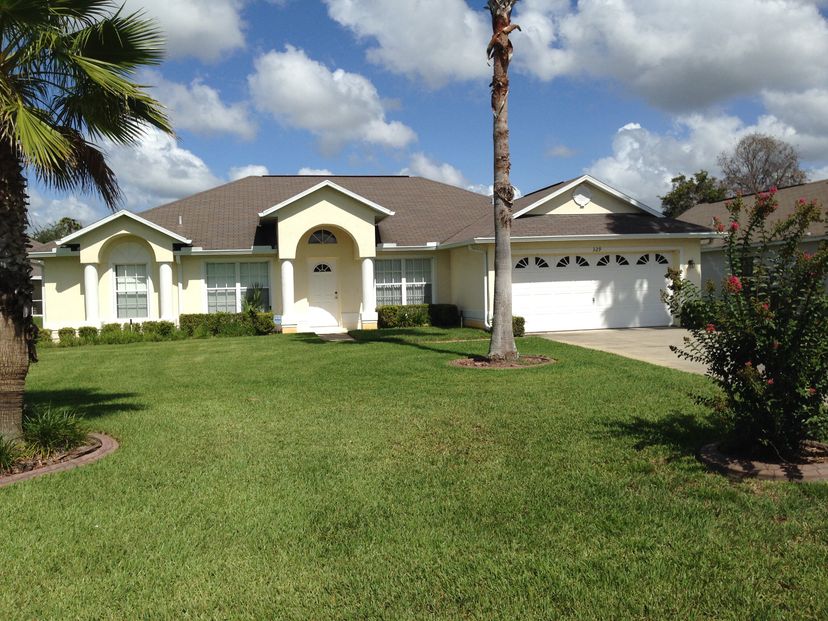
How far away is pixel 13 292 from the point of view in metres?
6.86

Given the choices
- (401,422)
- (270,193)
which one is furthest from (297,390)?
(270,193)

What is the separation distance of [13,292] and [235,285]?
15.1m

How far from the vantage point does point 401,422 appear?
812cm

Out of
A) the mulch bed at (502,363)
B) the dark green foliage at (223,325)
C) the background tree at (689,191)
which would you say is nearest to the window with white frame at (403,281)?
the dark green foliage at (223,325)

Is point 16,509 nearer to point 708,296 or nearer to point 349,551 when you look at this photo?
point 349,551

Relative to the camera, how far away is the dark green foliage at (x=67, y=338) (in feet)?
65.1

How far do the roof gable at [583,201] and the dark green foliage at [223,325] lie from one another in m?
8.77

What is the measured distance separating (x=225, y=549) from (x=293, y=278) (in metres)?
17.6

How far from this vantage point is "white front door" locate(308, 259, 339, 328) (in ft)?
73.0

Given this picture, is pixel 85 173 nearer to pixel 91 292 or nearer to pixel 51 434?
pixel 51 434

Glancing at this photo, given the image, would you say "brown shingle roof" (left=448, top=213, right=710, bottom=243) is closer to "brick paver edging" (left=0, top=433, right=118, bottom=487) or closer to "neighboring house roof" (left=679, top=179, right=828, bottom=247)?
"neighboring house roof" (left=679, top=179, right=828, bottom=247)

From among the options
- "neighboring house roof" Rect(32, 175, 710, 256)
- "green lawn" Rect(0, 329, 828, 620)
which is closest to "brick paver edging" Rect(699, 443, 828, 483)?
"green lawn" Rect(0, 329, 828, 620)

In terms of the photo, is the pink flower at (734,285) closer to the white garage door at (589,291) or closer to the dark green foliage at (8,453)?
the dark green foliage at (8,453)

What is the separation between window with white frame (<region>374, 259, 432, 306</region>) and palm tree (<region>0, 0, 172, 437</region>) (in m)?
14.8
